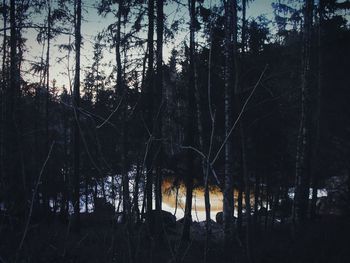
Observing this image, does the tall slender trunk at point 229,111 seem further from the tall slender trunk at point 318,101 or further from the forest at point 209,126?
the tall slender trunk at point 318,101

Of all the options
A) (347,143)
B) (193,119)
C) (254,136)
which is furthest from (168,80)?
(347,143)

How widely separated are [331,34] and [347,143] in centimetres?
595

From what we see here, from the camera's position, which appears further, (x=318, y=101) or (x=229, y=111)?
(x=318, y=101)

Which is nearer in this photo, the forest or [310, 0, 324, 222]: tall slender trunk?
the forest

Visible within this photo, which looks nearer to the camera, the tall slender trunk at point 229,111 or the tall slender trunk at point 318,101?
the tall slender trunk at point 229,111

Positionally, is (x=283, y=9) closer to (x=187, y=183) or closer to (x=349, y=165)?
(x=349, y=165)

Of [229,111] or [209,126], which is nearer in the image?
[229,111]

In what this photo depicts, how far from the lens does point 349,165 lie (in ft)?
40.0

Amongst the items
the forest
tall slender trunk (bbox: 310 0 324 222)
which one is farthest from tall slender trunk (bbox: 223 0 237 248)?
tall slender trunk (bbox: 310 0 324 222)

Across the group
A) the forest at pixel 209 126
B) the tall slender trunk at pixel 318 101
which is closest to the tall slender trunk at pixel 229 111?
the forest at pixel 209 126

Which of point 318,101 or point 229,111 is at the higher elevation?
point 318,101

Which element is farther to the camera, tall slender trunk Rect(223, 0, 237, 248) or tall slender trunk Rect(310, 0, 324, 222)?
tall slender trunk Rect(310, 0, 324, 222)

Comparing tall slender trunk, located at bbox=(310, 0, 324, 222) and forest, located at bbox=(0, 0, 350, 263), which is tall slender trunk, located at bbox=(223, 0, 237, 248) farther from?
tall slender trunk, located at bbox=(310, 0, 324, 222)

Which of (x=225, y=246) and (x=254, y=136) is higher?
(x=254, y=136)
